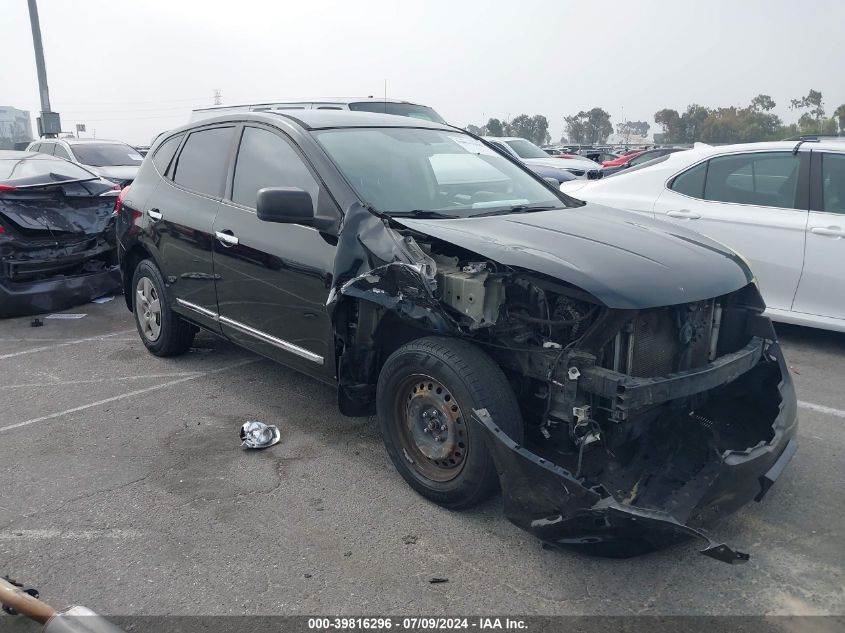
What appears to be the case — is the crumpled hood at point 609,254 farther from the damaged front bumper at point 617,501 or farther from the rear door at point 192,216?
the rear door at point 192,216

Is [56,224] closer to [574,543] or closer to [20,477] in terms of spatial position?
[20,477]

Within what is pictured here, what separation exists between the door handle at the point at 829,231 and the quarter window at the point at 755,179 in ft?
0.96

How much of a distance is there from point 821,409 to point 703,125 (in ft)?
198

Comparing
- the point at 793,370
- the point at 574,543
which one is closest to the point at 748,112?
the point at 793,370

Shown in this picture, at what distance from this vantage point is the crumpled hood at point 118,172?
39.4ft

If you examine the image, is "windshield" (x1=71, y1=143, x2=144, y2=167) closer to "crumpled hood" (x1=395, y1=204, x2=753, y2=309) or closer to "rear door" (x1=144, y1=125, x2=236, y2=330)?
"rear door" (x1=144, y1=125, x2=236, y2=330)

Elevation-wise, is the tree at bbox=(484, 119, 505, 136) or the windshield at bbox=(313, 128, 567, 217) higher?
the tree at bbox=(484, 119, 505, 136)

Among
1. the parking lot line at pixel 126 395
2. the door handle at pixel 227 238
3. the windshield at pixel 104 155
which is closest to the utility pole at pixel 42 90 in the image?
the windshield at pixel 104 155

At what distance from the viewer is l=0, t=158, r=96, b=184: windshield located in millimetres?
7020

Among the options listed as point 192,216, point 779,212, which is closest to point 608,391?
point 192,216

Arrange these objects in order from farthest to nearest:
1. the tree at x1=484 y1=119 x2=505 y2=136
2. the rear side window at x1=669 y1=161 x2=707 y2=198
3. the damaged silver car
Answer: the tree at x1=484 y1=119 x2=505 y2=136 → the damaged silver car → the rear side window at x1=669 y1=161 x2=707 y2=198

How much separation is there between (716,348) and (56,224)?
6.14 metres

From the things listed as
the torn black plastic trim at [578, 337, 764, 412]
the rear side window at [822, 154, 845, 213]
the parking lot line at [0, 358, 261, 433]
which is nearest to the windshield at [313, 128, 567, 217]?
the torn black plastic trim at [578, 337, 764, 412]

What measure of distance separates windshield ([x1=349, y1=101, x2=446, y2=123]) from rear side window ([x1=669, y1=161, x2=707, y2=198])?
459 cm
